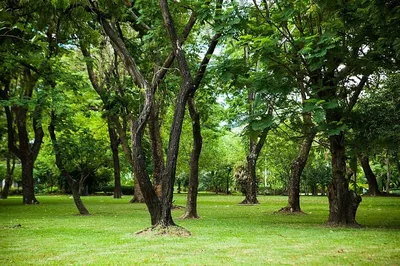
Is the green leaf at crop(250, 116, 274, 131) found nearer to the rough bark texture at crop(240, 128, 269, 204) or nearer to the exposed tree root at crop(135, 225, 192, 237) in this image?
the exposed tree root at crop(135, 225, 192, 237)

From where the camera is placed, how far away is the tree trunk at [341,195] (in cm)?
1316

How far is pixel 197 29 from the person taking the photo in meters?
18.2

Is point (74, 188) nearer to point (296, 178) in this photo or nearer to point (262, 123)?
point (262, 123)

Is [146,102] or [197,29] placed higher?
[197,29]

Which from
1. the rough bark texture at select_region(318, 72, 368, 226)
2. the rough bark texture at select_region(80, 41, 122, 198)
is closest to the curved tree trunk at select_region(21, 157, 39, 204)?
the rough bark texture at select_region(80, 41, 122, 198)

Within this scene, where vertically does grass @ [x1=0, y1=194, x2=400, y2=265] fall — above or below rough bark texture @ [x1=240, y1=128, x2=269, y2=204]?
below

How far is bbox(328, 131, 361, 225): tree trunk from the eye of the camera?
13.2 meters

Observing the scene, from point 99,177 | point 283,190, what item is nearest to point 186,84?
point 99,177

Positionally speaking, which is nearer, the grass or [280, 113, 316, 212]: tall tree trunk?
the grass

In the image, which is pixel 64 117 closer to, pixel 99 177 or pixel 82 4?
pixel 82 4

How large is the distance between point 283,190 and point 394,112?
143 ft

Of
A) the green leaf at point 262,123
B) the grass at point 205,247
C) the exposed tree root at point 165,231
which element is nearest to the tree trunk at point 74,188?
the grass at point 205,247

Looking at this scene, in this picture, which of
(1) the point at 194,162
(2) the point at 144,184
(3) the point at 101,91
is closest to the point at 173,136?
(2) the point at 144,184

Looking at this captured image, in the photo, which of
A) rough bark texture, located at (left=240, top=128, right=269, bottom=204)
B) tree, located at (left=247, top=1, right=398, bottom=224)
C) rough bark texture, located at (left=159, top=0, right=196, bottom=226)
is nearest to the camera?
tree, located at (left=247, top=1, right=398, bottom=224)
